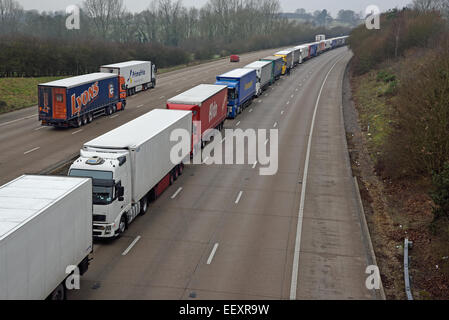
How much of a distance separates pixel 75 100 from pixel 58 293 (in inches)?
1139

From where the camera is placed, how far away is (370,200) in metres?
26.8

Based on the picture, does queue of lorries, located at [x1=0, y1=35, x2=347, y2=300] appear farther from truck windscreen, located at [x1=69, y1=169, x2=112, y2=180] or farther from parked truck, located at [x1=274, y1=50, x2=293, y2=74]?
parked truck, located at [x1=274, y1=50, x2=293, y2=74]

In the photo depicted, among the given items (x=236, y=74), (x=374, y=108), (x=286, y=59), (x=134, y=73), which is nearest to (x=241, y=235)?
(x=236, y=74)

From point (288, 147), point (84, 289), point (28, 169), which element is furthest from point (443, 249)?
point (28, 169)

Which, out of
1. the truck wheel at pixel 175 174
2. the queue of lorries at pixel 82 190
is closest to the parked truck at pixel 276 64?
the queue of lorries at pixel 82 190

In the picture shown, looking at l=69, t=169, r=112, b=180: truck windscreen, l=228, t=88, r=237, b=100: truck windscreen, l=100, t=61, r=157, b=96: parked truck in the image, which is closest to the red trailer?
l=228, t=88, r=237, b=100: truck windscreen

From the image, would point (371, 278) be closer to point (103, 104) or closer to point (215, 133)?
point (215, 133)

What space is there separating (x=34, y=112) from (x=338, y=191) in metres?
32.9

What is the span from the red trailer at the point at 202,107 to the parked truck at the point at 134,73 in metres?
18.3

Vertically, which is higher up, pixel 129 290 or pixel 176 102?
pixel 176 102

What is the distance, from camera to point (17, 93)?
56.8m

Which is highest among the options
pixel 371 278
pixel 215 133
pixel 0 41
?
pixel 0 41

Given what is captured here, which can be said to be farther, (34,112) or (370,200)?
(34,112)

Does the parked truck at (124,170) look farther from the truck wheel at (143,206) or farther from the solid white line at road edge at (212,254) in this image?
the solid white line at road edge at (212,254)
